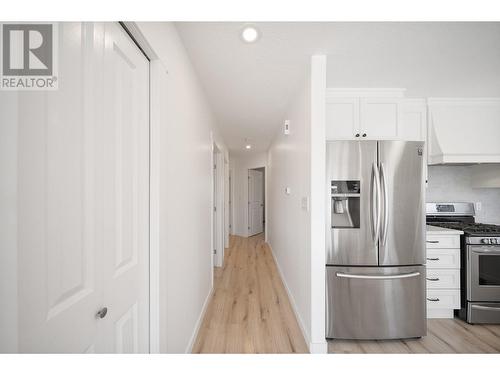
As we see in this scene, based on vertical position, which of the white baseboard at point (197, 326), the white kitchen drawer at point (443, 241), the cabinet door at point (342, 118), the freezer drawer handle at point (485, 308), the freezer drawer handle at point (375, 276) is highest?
the cabinet door at point (342, 118)

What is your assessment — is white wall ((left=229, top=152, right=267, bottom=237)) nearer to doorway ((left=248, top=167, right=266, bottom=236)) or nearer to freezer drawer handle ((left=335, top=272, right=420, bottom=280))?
doorway ((left=248, top=167, right=266, bottom=236))

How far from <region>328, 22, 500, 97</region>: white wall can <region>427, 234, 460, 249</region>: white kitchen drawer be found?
1613 mm

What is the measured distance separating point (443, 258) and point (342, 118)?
72.9 inches

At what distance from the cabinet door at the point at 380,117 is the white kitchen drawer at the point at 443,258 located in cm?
132

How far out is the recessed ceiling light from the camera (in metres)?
1.49

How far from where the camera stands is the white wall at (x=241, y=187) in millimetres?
6645

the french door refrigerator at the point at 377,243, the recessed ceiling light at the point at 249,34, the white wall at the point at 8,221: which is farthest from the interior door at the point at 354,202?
the white wall at the point at 8,221

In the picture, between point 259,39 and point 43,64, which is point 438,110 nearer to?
point 259,39

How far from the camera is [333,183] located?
80.7 inches

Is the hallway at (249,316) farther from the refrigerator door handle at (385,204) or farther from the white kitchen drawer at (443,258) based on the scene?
the white kitchen drawer at (443,258)

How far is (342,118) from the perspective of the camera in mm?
2320

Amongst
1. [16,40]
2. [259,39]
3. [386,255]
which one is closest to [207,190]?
[259,39]

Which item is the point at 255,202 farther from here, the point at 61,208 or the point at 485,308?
the point at 61,208

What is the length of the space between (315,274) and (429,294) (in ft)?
5.14
